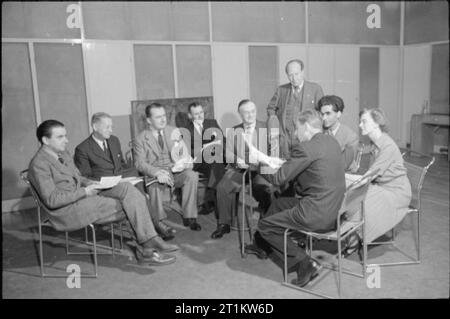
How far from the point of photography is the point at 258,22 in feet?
22.1

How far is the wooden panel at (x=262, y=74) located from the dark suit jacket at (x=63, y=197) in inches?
164

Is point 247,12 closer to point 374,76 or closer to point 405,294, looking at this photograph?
point 374,76

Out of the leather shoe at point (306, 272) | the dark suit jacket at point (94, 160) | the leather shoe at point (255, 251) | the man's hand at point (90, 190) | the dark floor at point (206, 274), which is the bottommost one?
the dark floor at point (206, 274)

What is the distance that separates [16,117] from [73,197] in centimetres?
269

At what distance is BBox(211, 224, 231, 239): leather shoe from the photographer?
396 cm

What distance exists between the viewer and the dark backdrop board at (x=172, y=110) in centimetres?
536

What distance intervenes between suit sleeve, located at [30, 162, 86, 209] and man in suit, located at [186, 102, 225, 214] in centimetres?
162

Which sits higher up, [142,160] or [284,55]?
[284,55]

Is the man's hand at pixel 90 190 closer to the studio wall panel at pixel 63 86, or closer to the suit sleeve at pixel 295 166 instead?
the suit sleeve at pixel 295 166

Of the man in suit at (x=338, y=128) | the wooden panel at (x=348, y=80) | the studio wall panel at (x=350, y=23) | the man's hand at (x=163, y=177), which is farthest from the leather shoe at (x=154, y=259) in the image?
the wooden panel at (x=348, y=80)

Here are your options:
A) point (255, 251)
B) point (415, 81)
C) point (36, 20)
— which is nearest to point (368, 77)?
point (415, 81)

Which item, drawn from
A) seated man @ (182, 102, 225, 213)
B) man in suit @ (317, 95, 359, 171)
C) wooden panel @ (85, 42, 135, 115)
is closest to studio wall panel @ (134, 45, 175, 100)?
wooden panel @ (85, 42, 135, 115)

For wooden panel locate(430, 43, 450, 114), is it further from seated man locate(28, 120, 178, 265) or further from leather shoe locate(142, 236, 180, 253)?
seated man locate(28, 120, 178, 265)

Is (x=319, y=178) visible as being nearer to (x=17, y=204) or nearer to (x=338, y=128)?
(x=338, y=128)
